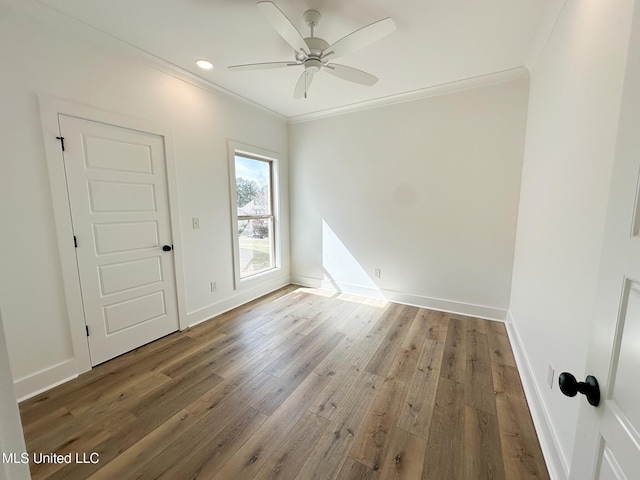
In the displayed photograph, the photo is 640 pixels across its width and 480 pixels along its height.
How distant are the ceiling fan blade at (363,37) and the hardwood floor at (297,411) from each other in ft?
7.89

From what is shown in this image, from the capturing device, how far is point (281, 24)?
1620mm

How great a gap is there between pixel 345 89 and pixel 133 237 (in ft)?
8.75

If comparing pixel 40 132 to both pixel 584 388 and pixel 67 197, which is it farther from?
pixel 584 388

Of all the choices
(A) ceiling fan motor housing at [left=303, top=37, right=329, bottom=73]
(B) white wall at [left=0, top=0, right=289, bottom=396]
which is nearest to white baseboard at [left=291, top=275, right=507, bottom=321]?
(B) white wall at [left=0, top=0, right=289, bottom=396]

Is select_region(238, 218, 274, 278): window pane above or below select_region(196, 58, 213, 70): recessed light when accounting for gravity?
below

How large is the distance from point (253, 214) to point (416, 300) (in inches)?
99.0

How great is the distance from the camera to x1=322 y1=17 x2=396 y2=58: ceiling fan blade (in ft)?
5.17

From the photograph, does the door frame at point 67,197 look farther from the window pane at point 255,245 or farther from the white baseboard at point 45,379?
the window pane at point 255,245

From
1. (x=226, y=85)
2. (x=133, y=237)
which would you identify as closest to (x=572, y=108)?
(x=226, y=85)

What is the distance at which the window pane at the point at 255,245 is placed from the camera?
3.64m

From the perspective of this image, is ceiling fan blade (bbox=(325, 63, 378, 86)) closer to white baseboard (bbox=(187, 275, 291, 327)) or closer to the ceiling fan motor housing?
the ceiling fan motor housing

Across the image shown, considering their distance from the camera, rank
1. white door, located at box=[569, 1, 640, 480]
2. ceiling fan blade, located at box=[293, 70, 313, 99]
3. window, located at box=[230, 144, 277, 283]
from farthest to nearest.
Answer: window, located at box=[230, 144, 277, 283] → ceiling fan blade, located at box=[293, 70, 313, 99] → white door, located at box=[569, 1, 640, 480]

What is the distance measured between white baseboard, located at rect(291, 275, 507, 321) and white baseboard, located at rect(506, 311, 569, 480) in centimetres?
72

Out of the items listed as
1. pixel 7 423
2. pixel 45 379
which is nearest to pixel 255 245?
pixel 45 379
